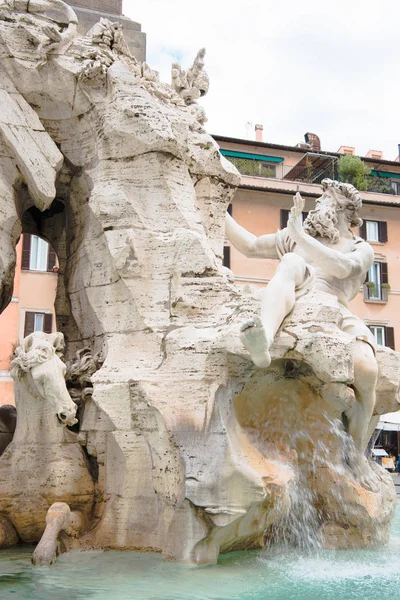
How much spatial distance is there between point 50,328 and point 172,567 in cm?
1430

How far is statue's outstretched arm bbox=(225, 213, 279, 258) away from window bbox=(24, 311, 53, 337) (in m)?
12.2

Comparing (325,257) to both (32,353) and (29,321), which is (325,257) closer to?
(32,353)

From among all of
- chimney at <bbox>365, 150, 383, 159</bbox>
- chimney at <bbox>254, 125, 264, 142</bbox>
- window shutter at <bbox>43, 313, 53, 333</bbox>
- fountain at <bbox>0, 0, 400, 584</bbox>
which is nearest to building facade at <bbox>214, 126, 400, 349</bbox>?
chimney at <bbox>254, 125, 264, 142</bbox>

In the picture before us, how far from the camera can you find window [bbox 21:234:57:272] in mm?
19266

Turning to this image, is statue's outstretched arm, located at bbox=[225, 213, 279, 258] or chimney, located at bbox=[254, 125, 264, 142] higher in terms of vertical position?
chimney, located at bbox=[254, 125, 264, 142]

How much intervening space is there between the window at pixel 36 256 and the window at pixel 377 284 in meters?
10.1

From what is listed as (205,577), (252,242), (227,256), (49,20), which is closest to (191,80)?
(49,20)

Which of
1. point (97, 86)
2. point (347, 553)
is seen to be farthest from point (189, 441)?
point (97, 86)

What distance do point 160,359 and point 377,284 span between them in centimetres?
2014

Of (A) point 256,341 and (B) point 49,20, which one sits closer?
(A) point 256,341

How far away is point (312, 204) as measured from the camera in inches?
931

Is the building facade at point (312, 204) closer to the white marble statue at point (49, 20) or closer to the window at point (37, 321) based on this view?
the window at point (37, 321)

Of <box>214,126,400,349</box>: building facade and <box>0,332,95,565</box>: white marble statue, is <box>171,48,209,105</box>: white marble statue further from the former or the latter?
<box>214,126,400,349</box>: building facade

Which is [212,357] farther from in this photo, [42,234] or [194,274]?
[42,234]
